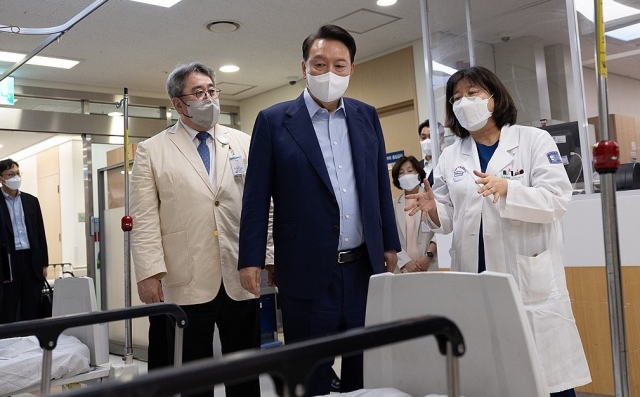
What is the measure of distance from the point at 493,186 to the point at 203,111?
1122mm

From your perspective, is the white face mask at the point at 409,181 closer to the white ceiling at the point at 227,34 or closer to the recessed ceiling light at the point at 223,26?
the white ceiling at the point at 227,34

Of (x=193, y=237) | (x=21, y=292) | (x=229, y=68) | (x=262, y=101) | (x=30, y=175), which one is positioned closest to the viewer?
(x=193, y=237)

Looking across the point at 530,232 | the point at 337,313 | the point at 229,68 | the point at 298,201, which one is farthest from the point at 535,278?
the point at 229,68

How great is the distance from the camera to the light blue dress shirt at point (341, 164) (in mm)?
1890

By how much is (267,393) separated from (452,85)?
237 cm

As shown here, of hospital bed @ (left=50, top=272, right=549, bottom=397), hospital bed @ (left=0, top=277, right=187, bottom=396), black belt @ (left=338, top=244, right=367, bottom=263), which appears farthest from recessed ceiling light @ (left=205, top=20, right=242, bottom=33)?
hospital bed @ (left=50, top=272, right=549, bottom=397)

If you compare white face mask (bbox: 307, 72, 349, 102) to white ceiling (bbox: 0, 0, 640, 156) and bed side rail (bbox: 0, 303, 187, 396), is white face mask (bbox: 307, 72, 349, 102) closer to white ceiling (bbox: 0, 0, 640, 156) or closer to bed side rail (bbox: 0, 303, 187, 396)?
bed side rail (bbox: 0, 303, 187, 396)

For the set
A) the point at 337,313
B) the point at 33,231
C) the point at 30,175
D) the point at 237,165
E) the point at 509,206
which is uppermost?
the point at 30,175

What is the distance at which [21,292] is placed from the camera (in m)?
5.24

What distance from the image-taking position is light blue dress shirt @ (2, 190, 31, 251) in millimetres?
5312

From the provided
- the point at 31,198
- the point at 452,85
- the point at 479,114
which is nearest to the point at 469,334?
the point at 479,114

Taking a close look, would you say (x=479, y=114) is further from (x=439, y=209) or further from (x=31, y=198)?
(x=31, y=198)

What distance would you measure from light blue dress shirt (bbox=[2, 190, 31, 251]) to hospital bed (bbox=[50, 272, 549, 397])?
461 cm

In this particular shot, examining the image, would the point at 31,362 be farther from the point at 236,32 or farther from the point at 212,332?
the point at 236,32
